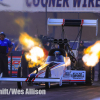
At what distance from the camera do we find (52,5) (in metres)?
20.1

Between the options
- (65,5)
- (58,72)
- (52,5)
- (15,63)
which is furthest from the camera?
(52,5)

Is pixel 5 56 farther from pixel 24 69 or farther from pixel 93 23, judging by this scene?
pixel 93 23

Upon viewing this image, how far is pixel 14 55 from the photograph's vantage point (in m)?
14.8

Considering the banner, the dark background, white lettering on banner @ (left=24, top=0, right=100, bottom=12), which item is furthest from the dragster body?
the dark background

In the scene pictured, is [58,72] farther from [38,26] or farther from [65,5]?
[38,26]

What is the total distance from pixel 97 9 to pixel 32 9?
4.11m

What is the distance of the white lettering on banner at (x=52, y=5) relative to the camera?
63.8 ft

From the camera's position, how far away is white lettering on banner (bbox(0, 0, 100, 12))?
63.8 ft

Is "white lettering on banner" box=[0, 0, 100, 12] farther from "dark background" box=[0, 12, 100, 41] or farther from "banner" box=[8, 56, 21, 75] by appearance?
"banner" box=[8, 56, 21, 75]

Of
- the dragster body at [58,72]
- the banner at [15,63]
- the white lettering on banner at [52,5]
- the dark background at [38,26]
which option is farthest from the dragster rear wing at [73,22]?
the dark background at [38,26]

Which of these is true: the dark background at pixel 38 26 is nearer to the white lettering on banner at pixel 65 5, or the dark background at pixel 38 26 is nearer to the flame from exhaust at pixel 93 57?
the white lettering on banner at pixel 65 5

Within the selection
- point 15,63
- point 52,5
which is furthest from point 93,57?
point 52,5

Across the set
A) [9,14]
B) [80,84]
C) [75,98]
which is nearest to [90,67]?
[80,84]

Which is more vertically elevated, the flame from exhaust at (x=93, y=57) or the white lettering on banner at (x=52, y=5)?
the white lettering on banner at (x=52, y=5)
